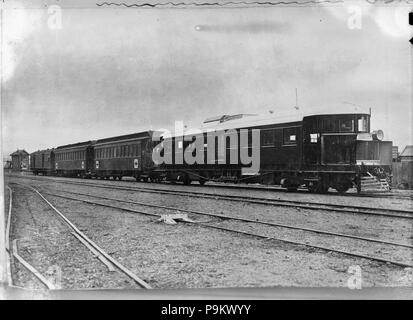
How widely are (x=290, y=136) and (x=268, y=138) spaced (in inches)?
25.1

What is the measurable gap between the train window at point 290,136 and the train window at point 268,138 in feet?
1.18

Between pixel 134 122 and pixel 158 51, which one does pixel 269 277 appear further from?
pixel 158 51

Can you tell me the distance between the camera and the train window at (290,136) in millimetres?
10016

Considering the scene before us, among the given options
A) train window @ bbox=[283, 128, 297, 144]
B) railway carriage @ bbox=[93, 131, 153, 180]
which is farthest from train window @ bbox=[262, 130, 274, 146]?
railway carriage @ bbox=[93, 131, 153, 180]

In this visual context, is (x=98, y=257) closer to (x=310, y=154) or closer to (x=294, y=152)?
(x=310, y=154)

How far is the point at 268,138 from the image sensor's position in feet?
34.3

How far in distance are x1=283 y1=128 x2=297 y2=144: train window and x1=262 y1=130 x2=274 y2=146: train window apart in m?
0.36

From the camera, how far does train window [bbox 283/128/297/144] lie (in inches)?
394

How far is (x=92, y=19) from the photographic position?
4977mm

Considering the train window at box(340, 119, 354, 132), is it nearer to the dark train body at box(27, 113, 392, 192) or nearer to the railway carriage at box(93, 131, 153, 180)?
the dark train body at box(27, 113, 392, 192)

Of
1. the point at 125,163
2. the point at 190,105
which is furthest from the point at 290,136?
the point at 125,163

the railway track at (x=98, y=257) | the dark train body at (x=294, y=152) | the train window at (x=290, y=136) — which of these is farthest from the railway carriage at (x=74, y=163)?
the train window at (x=290, y=136)

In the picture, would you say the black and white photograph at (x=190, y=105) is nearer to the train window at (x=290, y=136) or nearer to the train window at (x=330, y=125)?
the train window at (x=330, y=125)
